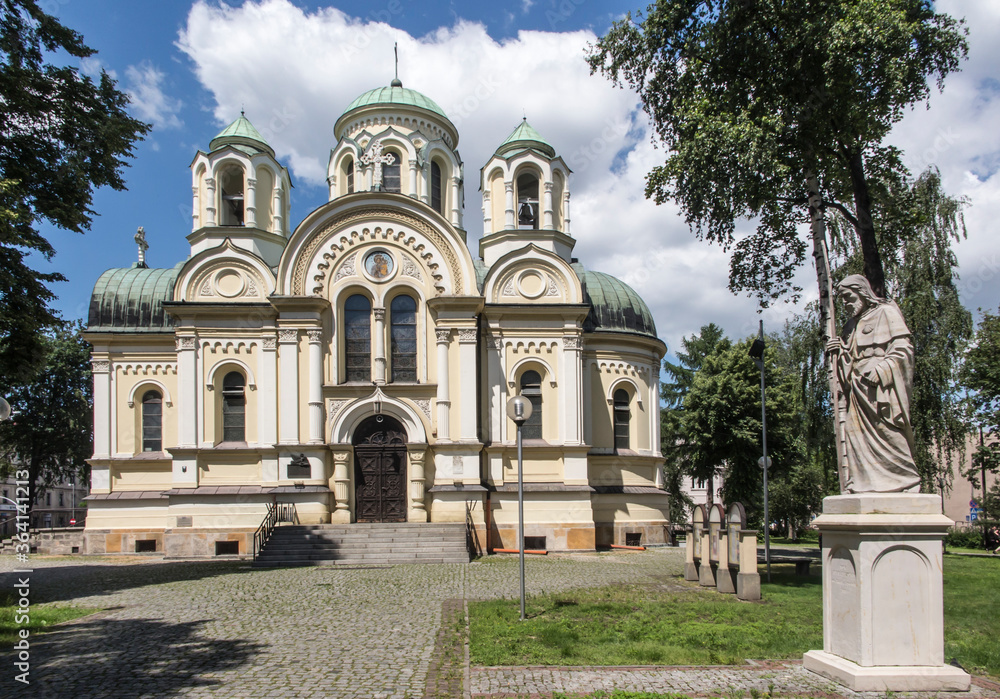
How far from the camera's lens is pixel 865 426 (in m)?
7.63

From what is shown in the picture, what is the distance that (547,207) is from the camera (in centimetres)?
2750

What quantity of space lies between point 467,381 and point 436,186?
8765 millimetres

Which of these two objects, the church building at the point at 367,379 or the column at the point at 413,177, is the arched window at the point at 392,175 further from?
the column at the point at 413,177

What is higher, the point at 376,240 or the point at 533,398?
the point at 376,240

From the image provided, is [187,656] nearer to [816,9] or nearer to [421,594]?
[421,594]

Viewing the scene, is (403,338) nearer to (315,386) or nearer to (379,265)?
(379,265)

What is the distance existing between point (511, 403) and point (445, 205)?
17.8 meters

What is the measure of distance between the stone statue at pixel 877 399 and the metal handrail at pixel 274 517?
18200 mm

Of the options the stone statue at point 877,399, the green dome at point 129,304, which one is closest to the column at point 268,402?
the green dome at point 129,304

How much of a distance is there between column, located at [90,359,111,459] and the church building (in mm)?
49

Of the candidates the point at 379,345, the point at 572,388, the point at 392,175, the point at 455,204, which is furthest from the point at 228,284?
the point at 572,388

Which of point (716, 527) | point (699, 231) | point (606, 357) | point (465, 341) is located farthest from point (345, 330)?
point (716, 527)

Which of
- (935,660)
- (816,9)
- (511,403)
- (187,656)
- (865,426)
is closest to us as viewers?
(935,660)

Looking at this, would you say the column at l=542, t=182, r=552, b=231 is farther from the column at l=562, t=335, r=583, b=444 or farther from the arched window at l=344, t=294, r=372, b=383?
the arched window at l=344, t=294, r=372, b=383
